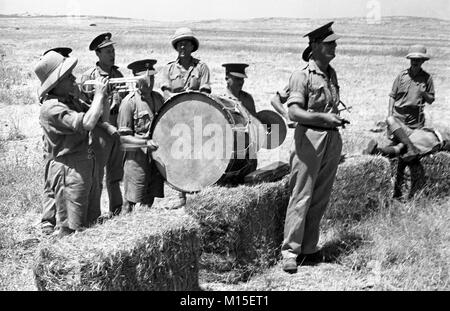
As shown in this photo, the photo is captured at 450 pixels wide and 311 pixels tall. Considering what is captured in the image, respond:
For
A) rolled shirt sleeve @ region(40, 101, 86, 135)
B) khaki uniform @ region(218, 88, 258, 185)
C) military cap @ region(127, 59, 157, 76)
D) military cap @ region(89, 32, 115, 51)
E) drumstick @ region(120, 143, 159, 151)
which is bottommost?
khaki uniform @ region(218, 88, 258, 185)

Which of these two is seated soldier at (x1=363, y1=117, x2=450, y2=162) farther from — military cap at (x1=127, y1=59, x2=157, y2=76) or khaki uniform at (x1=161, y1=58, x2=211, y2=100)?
military cap at (x1=127, y1=59, x2=157, y2=76)

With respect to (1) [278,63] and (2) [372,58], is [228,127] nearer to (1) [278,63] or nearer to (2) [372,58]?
(1) [278,63]

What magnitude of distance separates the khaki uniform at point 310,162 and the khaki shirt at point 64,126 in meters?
2.10

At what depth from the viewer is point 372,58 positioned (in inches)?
1347

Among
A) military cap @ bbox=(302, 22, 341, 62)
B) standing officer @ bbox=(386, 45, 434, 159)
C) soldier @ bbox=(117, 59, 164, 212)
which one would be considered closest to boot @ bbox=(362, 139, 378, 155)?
standing officer @ bbox=(386, 45, 434, 159)

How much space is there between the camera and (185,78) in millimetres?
8117

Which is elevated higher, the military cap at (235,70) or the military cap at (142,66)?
the military cap at (142,66)

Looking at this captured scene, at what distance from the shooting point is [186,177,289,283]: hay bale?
596cm

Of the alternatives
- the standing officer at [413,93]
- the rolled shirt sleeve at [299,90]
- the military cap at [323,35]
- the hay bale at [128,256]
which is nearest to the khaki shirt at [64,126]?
the hay bale at [128,256]

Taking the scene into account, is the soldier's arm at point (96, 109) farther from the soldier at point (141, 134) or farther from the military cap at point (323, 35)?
the military cap at point (323, 35)

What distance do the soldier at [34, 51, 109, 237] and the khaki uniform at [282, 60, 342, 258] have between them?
201 cm

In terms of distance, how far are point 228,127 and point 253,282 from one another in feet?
5.64

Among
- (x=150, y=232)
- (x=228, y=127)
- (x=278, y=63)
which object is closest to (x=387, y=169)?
(x=228, y=127)

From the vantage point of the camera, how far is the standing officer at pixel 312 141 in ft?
19.8
